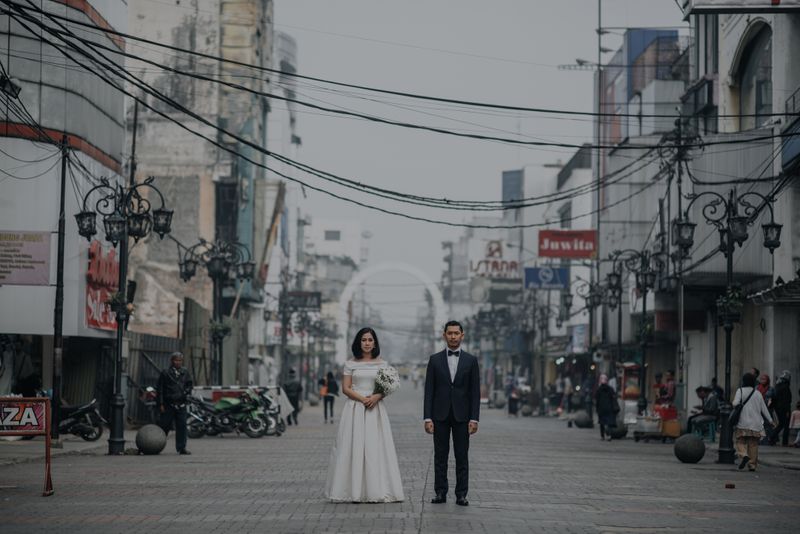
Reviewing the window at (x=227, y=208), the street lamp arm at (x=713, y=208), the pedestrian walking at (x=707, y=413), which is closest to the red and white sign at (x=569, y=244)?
the window at (x=227, y=208)

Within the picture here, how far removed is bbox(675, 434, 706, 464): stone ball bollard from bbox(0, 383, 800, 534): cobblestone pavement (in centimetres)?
44

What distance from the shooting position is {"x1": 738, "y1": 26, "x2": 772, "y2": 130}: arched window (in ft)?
122

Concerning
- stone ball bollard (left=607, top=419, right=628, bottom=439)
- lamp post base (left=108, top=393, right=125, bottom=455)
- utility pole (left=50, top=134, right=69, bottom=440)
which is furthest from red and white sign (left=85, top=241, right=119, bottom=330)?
stone ball bollard (left=607, top=419, right=628, bottom=439)

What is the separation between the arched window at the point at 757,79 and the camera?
3709cm

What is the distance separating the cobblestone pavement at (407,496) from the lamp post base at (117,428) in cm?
41

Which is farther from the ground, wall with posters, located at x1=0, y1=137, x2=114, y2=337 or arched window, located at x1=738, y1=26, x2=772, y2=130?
arched window, located at x1=738, y1=26, x2=772, y2=130

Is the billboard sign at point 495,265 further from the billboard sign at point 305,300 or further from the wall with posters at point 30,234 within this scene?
the wall with posters at point 30,234

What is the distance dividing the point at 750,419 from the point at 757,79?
18780mm

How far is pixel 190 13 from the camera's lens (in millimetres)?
68125

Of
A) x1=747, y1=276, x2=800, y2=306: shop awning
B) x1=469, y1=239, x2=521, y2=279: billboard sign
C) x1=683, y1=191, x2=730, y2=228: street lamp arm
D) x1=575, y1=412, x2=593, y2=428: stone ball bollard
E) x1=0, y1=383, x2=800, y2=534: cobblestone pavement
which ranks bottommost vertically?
x1=575, y1=412, x2=593, y2=428: stone ball bollard

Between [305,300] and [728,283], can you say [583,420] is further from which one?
[305,300]

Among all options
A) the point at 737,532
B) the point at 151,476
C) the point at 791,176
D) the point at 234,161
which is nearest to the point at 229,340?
the point at 234,161

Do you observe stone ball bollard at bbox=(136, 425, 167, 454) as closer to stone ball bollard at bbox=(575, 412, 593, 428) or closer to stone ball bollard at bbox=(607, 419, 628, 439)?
stone ball bollard at bbox=(607, 419, 628, 439)

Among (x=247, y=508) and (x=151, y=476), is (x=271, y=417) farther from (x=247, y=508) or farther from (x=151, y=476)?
(x=247, y=508)
